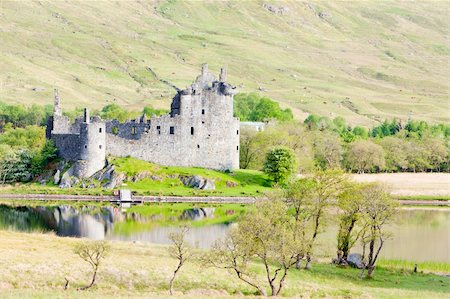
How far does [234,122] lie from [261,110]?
6335cm

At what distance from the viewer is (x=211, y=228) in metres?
80.2

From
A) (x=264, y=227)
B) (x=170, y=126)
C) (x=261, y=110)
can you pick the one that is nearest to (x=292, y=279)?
(x=264, y=227)

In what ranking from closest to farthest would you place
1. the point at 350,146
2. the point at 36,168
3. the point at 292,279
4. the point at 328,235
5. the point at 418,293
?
the point at 418,293 < the point at 292,279 < the point at 328,235 < the point at 36,168 < the point at 350,146

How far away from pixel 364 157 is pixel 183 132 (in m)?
44.7

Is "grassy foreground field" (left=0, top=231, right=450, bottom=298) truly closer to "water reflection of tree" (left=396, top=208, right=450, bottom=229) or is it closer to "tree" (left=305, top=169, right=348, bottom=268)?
"tree" (left=305, top=169, right=348, bottom=268)

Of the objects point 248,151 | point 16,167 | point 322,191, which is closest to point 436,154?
point 248,151

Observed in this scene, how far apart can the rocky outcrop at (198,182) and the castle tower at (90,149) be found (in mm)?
11709

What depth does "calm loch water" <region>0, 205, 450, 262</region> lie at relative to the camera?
234 ft

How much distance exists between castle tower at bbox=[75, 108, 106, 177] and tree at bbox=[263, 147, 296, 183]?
22998 millimetres

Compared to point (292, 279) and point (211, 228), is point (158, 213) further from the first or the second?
point (292, 279)

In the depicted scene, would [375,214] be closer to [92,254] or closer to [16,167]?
[92,254]

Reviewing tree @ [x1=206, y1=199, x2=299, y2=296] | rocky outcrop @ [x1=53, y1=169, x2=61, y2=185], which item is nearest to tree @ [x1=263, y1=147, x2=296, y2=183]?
rocky outcrop @ [x1=53, y1=169, x2=61, y2=185]

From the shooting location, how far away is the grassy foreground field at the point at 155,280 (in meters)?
48.3

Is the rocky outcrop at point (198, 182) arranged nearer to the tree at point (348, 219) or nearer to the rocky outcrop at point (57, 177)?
the rocky outcrop at point (57, 177)
